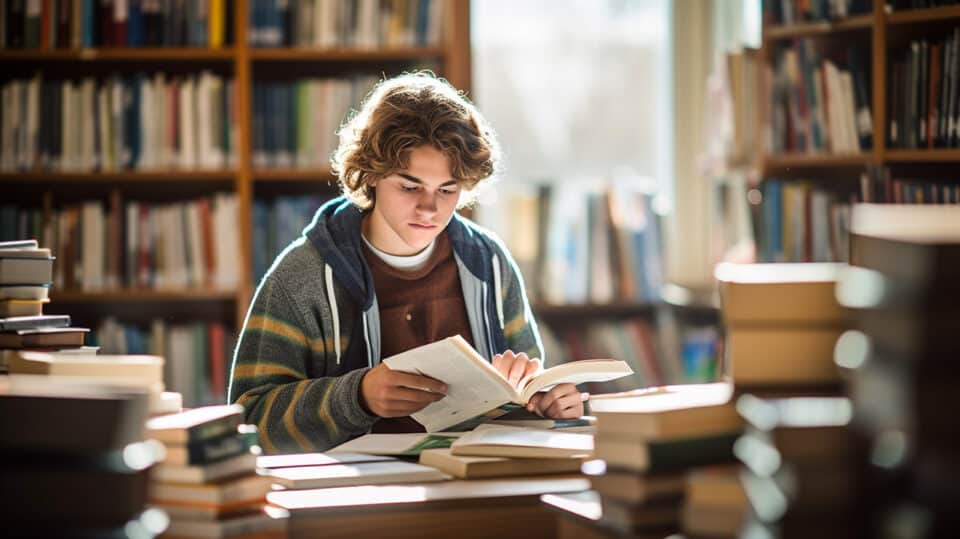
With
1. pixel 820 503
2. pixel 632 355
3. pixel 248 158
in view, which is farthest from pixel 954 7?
pixel 820 503

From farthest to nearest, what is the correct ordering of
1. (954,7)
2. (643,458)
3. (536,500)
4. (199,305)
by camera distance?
(199,305) → (954,7) → (536,500) → (643,458)

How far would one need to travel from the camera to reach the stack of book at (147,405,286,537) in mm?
1365

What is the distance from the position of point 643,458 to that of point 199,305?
2.98 m

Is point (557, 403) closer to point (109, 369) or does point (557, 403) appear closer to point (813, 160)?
point (109, 369)

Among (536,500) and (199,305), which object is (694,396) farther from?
(199,305)

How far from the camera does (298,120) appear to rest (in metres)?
3.84

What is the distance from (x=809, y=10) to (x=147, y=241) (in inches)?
82.8

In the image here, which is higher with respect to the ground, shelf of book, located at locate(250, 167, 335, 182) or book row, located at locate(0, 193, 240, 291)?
shelf of book, located at locate(250, 167, 335, 182)

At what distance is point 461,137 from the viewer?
2.39 meters

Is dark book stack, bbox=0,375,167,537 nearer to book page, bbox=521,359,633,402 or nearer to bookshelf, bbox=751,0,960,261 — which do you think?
book page, bbox=521,359,633,402

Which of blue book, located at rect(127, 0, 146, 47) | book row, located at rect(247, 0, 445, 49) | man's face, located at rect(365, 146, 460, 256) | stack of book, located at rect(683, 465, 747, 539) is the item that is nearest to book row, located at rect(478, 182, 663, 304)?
book row, located at rect(247, 0, 445, 49)

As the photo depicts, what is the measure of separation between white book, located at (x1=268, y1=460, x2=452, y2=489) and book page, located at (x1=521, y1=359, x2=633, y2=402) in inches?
11.8

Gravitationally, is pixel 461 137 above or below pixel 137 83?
below

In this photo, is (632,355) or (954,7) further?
(632,355)
